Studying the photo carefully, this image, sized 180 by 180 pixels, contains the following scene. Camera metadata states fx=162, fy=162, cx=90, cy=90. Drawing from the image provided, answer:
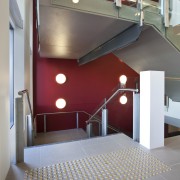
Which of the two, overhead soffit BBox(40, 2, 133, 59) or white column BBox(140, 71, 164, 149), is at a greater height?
overhead soffit BBox(40, 2, 133, 59)

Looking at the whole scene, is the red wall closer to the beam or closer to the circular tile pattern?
the beam

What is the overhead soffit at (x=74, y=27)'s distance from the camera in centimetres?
242

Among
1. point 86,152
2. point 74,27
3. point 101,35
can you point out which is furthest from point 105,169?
point 101,35

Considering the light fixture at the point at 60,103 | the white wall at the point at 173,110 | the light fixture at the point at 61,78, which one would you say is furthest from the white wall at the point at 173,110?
the light fixture at the point at 61,78

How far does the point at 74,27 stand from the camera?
9.45 ft

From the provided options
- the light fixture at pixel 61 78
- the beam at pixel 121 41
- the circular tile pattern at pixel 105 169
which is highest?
the beam at pixel 121 41

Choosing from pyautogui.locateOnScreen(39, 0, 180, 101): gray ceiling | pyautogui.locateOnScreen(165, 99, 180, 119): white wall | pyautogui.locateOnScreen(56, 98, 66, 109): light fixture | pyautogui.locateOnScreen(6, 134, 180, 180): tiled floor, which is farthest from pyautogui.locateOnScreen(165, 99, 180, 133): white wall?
pyautogui.locateOnScreen(56, 98, 66, 109): light fixture

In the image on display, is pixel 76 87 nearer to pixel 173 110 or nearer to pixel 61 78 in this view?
pixel 61 78

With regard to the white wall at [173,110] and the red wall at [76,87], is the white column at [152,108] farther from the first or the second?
the white wall at [173,110]

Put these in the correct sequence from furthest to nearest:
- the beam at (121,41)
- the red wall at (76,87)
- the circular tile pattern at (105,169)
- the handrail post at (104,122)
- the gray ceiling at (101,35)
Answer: the red wall at (76,87), the handrail post at (104,122), the beam at (121,41), the gray ceiling at (101,35), the circular tile pattern at (105,169)

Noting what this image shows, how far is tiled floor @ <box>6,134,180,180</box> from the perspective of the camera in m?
1.78

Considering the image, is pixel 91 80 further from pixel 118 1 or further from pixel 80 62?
pixel 118 1

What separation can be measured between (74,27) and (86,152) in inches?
82.1

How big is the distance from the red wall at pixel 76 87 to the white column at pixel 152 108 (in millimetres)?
2913
